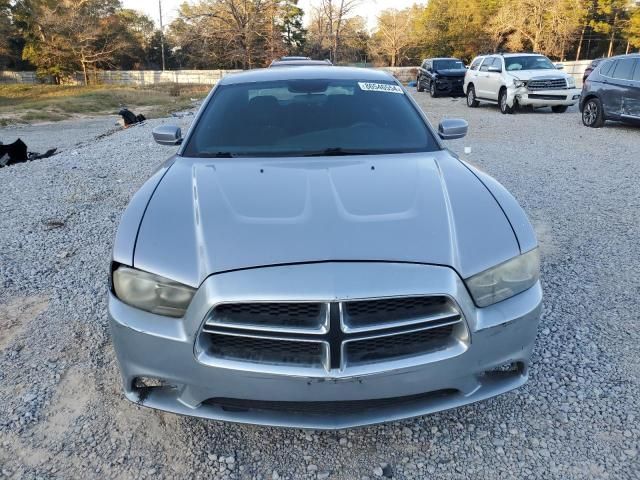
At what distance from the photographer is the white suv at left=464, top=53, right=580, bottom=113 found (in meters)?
15.0

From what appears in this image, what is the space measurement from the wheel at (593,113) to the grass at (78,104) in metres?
15.7

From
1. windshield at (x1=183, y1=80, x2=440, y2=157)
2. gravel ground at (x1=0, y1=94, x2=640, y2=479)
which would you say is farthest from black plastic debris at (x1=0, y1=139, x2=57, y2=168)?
windshield at (x1=183, y1=80, x2=440, y2=157)

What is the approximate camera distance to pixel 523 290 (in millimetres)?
2254

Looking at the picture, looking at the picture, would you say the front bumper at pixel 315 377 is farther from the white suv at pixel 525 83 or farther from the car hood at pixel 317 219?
the white suv at pixel 525 83

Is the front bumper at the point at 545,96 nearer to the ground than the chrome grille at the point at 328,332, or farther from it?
farther from it

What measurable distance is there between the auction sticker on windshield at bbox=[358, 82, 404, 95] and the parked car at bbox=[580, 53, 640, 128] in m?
9.47

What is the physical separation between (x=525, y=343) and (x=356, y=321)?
2.60 ft

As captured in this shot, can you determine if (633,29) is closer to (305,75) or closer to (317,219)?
(305,75)

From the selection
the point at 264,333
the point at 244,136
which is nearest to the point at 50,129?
the point at 244,136

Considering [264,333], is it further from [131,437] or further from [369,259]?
[131,437]

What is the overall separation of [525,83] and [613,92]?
398cm

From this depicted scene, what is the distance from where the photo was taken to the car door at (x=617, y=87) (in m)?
11.1

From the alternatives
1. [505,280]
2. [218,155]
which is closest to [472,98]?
[218,155]

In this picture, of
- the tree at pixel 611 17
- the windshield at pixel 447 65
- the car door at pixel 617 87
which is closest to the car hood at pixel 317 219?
the car door at pixel 617 87
